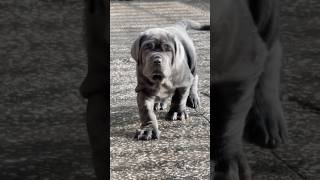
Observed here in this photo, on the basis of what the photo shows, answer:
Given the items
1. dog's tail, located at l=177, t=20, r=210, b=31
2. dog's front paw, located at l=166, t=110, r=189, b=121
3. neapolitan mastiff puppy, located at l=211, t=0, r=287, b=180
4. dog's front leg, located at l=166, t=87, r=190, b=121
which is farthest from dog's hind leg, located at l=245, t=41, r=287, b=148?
dog's tail, located at l=177, t=20, r=210, b=31

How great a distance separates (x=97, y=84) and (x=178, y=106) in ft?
4.67

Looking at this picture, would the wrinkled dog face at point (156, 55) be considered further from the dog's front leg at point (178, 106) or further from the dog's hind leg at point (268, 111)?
the dog's hind leg at point (268, 111)

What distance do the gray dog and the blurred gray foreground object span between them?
2.67ft

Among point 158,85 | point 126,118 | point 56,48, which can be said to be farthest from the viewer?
point 126,118

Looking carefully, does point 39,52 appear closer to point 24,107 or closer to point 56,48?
point 56,48

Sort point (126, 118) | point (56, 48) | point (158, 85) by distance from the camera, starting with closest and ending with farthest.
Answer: point (56, 48) < point (158, 85) < point (126, 118)

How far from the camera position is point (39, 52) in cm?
154

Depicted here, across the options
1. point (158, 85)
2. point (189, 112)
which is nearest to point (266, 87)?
point (158, 85)

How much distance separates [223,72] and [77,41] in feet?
1.26

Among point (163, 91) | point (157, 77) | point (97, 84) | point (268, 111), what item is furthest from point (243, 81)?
point (163, 91)

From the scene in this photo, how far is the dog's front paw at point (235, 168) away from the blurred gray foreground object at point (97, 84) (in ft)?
1.00

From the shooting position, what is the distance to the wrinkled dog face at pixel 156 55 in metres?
2.41

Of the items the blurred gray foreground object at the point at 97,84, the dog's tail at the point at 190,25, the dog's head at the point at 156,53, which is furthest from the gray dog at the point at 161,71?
the blurred gray foreground object at the point at 97,84

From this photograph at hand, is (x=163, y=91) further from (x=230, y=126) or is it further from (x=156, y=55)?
(x=230, y=126)
